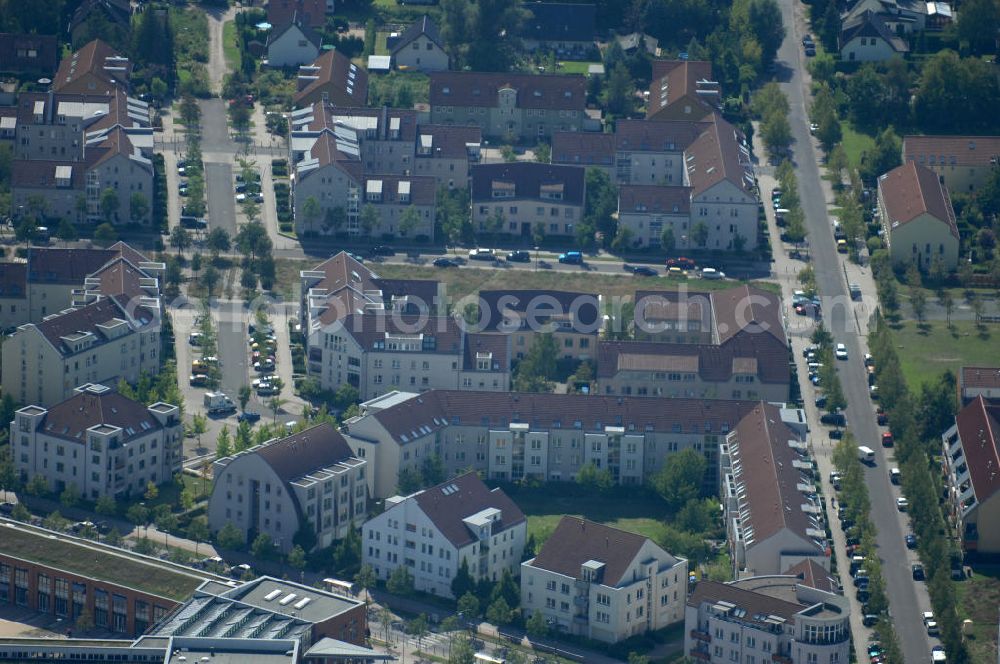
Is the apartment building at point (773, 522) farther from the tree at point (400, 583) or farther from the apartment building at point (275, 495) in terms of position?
the apartment building at point (275, 495)

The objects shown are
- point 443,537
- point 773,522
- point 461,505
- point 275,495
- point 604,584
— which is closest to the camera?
point 604,584

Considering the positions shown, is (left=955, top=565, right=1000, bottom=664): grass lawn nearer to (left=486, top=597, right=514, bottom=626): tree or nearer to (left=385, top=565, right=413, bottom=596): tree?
(left=486, top=597, right=514, bottom=626): tree

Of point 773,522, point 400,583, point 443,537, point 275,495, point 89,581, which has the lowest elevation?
point 400,583

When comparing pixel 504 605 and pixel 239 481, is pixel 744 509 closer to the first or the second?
pixel 504 605

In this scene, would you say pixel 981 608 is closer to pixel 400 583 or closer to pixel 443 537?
pixel 443 537

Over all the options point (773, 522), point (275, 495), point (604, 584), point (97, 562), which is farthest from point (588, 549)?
point (97, 562)

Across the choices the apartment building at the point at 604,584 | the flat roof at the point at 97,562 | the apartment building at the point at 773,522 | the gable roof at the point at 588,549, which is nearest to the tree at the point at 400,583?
the apartment building at the point at 604,584

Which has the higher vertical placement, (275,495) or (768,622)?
(275,495)
